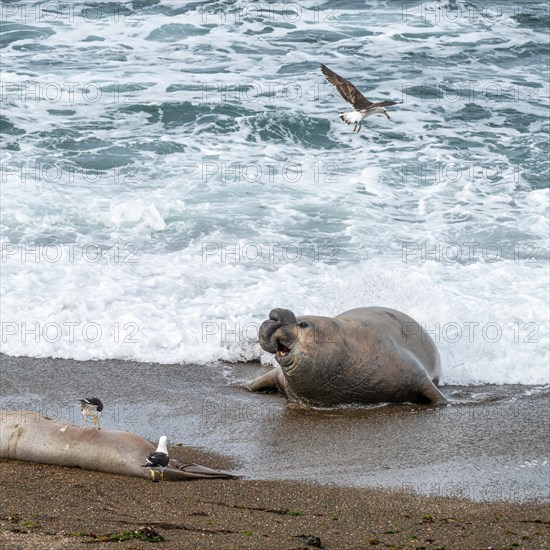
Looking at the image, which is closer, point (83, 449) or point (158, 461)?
point (158, 461)

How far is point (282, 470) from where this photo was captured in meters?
6.87

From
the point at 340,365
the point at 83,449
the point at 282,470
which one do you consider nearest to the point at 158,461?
the point at 83,449

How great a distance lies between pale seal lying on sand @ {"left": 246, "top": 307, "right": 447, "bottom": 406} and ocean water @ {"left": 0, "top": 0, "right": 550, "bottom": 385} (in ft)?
3.45

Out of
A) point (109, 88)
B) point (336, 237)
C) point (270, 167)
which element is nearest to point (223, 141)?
point (270, 167)

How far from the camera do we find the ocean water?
10391 millimetres

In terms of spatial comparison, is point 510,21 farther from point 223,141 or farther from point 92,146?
point 92,146

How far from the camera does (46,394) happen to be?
8.43m

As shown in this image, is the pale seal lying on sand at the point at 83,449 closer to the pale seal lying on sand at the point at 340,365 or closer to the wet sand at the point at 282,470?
the wet sand at the point at 282,470

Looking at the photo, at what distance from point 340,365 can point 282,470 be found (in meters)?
1.61

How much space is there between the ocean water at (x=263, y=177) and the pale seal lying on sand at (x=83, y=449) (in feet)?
9.11

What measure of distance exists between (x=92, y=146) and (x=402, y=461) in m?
10.3

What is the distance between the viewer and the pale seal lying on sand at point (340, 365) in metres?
8.17

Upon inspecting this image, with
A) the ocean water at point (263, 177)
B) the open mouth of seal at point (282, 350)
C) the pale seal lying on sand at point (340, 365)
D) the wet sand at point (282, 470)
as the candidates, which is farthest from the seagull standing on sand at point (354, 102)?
the ocean water at point (263, 177)

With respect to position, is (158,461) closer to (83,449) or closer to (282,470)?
(83,449)
